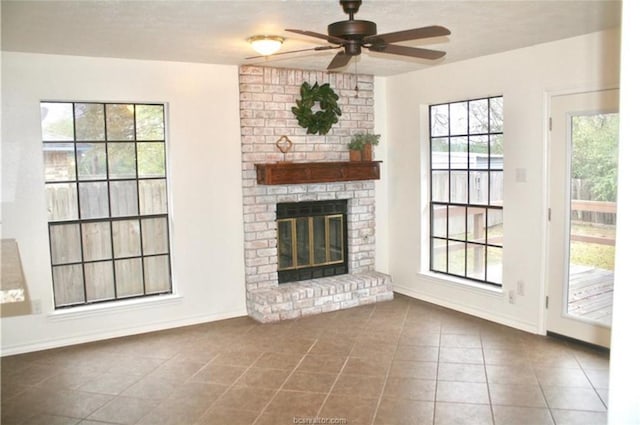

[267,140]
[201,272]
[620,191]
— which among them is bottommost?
[201,272]

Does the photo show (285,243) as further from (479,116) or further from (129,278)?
(479,116)

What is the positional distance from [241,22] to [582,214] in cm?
309

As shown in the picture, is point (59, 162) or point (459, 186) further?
point (459, 186)

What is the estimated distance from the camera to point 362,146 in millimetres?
5641

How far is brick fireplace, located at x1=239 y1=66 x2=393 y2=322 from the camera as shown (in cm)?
516

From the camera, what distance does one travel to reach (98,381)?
374 centimetres

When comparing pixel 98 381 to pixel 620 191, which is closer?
pixel 620 191

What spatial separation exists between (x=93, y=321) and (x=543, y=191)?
417 cm

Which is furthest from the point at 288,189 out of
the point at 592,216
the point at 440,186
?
the point at 592,216

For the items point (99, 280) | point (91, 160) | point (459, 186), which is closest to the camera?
point (91, 160)

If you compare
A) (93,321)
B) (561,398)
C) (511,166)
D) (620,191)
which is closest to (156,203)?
(93,321)

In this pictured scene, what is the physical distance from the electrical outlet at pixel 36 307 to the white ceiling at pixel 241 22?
2.10 m

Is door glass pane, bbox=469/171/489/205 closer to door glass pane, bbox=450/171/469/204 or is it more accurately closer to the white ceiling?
door glass pane, bbox=450/171/469/204

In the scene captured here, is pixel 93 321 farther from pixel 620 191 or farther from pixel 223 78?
pixel 620 191
